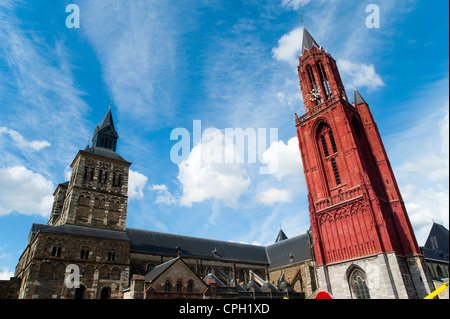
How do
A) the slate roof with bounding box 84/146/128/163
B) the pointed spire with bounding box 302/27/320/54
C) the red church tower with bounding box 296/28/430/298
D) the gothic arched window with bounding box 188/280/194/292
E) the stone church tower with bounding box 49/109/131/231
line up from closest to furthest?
the gothic arched window with bounding box 188/280/194/292 → the red church tower with bounding box 296/28/430/298 → the stone church tower with bounding box 49/109/131/231 → the slate roof with bounding box 84/146/128/163 → the pointed spire with bounding box 302/27/320/54

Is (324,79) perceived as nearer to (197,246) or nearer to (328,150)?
(328,150)

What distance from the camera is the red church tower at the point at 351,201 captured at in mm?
25812

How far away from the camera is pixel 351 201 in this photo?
1147 inches

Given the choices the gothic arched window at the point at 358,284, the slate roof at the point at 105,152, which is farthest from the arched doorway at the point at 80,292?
the gothic arched window at the point at 358,284

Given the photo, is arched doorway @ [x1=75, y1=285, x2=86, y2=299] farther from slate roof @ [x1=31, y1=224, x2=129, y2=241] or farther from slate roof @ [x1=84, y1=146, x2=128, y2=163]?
slate roof @ [x1=84, y1=146, x2=128, y2=163]

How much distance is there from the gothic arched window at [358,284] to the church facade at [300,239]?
0.09 m

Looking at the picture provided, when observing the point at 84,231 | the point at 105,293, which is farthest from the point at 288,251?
the point at 84,231

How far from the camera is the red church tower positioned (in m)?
25.8

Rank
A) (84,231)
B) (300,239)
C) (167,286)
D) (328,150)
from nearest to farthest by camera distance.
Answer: (167,286) < (84,231) < (328,150) < (300,239)

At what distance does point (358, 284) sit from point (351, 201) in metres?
7.98

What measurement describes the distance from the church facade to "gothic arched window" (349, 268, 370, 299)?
0.29 ft

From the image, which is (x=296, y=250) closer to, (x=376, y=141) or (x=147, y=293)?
(x=376, y=141)

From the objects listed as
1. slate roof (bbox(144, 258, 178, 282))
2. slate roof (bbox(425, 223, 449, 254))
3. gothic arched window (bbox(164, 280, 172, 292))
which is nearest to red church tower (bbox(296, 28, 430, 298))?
slate roof (bbox(144, 258, 178, 282))
